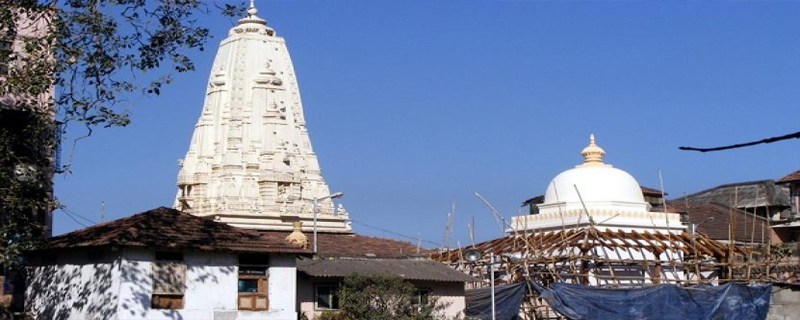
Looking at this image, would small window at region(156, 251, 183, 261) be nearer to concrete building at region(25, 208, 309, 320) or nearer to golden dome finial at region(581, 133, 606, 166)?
concrete building at region(25, 208, 309, 320)

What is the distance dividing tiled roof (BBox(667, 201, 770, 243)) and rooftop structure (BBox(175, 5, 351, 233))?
17.1 meters

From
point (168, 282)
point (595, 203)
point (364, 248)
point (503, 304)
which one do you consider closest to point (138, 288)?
point (168, 282)

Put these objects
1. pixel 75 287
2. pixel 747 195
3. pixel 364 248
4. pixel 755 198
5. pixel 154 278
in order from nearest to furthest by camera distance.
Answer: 1. pixel 154 278
2. pixel 75 287
3. pixel 364 248
4. pixel 755 198
5. pixel 747 195

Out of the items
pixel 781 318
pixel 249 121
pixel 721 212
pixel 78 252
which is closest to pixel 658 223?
pixel 781 318

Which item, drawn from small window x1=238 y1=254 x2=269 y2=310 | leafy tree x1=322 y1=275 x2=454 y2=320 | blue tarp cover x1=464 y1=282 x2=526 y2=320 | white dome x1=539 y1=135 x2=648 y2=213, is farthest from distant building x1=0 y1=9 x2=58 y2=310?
white dome x1=539 y1=135 x2=648 y2=213

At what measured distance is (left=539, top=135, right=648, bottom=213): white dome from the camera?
50.5m

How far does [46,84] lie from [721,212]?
4557 cm

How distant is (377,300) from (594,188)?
1665 cm

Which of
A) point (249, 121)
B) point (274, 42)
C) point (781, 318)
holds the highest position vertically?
point (274, 42)

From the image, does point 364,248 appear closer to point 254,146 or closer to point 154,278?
point 154,278

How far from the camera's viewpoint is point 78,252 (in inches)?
1407

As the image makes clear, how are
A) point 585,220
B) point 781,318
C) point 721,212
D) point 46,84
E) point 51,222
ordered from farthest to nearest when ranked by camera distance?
point 721,212 → point 585,220 → point 781,318 → point 51,222 → point 46,84

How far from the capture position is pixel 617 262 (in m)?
44.1

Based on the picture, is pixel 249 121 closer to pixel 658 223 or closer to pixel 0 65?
pixel 658 223
